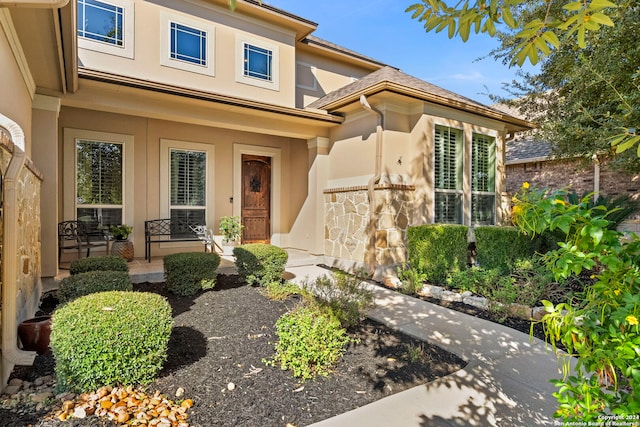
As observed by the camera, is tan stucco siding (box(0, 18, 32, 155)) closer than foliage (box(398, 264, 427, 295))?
Yes

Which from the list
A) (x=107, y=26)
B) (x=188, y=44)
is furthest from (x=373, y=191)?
(x=107, y=26)

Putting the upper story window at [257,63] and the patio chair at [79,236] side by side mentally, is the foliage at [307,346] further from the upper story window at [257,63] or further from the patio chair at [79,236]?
the upper story window at [257,63]

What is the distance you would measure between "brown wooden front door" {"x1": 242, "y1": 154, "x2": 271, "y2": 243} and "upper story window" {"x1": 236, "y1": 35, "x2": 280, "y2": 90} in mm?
1921

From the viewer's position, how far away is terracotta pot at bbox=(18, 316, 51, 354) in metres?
3.23

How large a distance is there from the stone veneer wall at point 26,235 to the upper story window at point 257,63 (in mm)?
4739

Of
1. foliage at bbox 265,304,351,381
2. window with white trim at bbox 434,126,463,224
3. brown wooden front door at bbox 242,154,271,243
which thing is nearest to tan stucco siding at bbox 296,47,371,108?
brown wooden front door at bbox 242,154,271,243

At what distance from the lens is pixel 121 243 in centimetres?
691

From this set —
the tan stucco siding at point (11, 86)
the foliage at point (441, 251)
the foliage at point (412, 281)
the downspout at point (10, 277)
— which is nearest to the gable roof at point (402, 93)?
the foliage at point (441, 251)

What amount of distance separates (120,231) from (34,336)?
4.01m

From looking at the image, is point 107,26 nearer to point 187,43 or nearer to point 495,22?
point 187,43

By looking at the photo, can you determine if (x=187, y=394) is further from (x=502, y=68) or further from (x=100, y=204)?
(x=502, y=68)

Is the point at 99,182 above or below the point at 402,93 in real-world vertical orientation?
below

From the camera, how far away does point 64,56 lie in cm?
427

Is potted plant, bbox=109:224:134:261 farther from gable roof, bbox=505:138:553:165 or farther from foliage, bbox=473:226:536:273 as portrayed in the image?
gable roof, bbox=505:138:553:165
